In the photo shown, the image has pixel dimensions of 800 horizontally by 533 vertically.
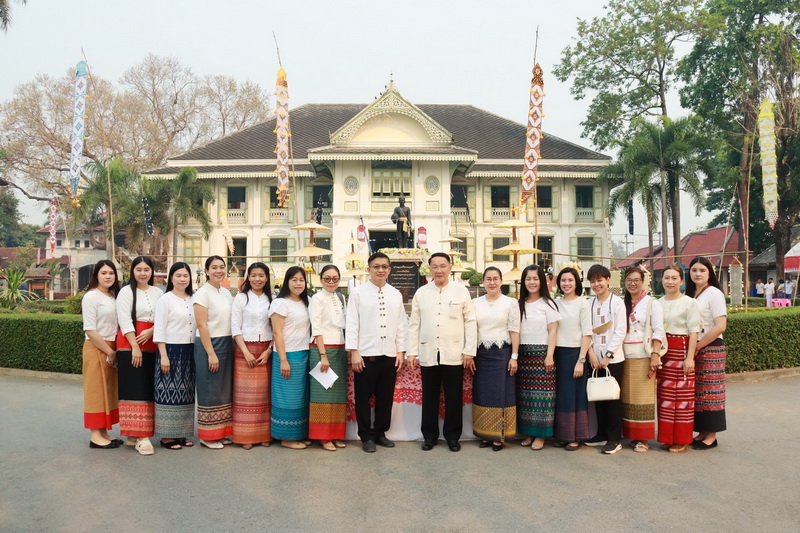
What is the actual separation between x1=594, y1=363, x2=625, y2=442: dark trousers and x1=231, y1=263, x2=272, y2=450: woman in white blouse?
2793 mm

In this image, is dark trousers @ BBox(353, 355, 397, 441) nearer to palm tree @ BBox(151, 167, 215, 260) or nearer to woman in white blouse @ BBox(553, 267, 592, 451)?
woman in white blouse @ BBox(553, 267, 592, 451)

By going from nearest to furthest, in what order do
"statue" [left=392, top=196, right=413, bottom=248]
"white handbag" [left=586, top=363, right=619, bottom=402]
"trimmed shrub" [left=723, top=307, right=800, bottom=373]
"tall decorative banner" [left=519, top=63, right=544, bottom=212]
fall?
"white handbag" [left=586, top=363, right=619, bottom=402]
"trimmed shrub" [left=723, top=307, right=800, bottom=373]
"tall decorative banner" [left=519, top=63, right=544, bottom=212]
"statue" [left=392, top=196, right=413, bottom=248]

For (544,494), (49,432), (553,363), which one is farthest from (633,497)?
(49,432)

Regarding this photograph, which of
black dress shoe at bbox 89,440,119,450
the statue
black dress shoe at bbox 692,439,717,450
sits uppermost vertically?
the statue

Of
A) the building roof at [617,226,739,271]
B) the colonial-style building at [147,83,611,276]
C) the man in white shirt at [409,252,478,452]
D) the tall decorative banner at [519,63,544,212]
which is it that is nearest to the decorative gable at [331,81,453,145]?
the colonial-style building at [147,83,611,276]

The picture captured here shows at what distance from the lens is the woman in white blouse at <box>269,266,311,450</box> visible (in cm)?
514

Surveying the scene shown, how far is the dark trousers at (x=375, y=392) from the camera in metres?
5.19

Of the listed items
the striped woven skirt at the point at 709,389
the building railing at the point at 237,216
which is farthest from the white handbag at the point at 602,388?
the building railing at the point at 237,216

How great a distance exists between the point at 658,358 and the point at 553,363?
833 mm

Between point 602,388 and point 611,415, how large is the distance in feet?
1.10

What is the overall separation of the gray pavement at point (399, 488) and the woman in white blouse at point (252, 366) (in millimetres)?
197

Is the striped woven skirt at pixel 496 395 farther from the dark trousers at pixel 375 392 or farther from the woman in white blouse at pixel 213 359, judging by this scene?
the woman in white blouse at pixel 213 359

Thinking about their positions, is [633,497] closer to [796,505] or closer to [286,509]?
[796,505]

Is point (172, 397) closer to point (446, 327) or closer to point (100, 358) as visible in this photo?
point (100, 358)
